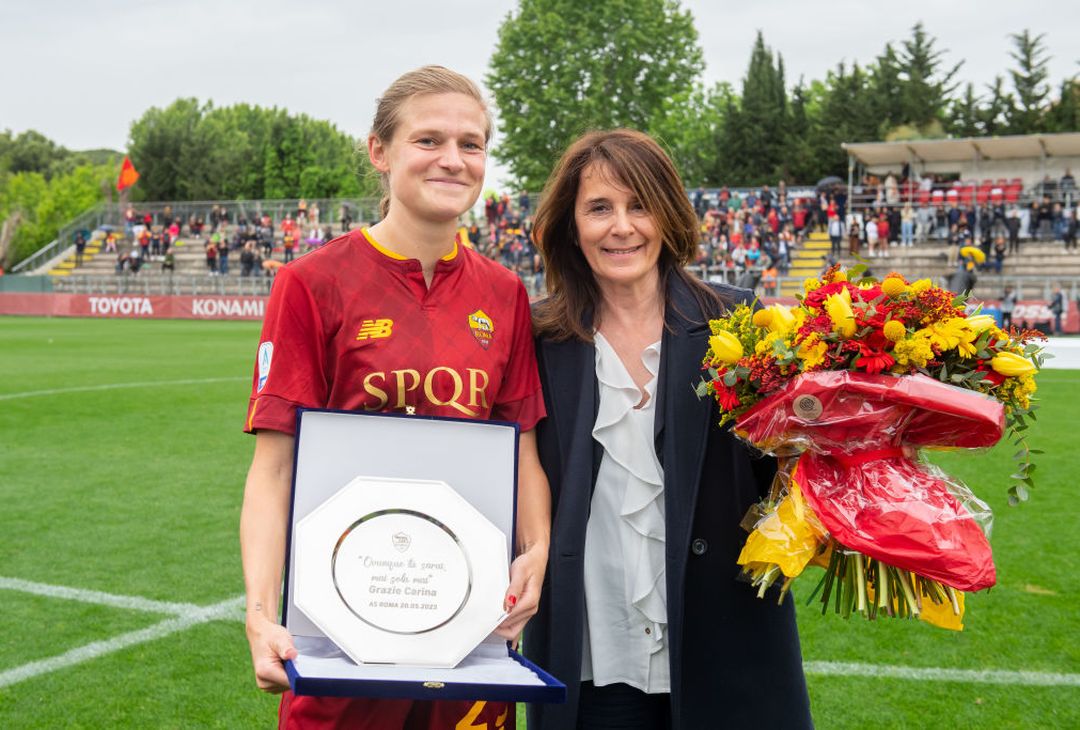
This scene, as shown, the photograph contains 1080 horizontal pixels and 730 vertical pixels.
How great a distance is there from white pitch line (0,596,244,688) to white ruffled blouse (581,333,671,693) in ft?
8.89

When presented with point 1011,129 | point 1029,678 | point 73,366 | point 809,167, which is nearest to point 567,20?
point 809,167

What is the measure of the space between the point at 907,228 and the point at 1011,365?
98.9ft

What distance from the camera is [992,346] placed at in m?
2.32

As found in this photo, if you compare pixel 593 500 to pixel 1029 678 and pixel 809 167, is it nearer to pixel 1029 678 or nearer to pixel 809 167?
pixel 1029 678

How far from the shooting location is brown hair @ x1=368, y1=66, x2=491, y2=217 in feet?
7.80

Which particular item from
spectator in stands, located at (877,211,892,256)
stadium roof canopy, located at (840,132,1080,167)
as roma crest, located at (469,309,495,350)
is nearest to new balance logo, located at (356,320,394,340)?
as roma crest, located at (469,309,495,350)

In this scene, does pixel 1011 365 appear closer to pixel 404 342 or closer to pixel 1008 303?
pixel 404 342

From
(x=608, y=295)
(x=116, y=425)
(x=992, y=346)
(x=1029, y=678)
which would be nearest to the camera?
(x=992, y=346)

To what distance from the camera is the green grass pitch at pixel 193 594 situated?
13.0 feet

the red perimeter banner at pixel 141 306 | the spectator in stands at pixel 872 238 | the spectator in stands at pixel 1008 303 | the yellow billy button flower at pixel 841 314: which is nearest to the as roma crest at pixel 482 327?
the yellow billy button flower at pixel 841 314

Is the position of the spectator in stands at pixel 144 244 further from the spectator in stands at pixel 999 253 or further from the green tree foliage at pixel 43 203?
the green tree foliage at pixel 43 203

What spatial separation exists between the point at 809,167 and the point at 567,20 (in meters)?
13.9

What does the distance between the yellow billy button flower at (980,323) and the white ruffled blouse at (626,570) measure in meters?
0.75

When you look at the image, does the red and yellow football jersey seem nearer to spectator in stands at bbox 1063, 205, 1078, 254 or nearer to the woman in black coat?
the woman in black coat
